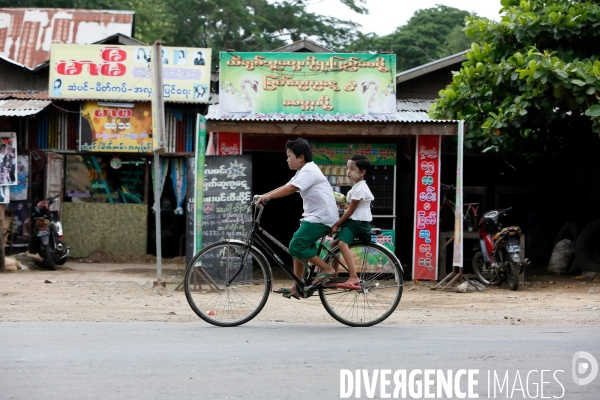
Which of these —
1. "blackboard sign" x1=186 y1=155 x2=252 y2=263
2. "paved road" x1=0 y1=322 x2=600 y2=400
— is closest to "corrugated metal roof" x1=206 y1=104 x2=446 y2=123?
"blackboard sign" x1=186 y1=155 x2=252 y2=263

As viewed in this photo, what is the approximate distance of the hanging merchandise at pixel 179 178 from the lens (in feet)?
54.0

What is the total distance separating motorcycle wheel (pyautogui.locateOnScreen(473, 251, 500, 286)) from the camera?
1208 cm

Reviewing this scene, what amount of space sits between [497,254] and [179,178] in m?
7.34

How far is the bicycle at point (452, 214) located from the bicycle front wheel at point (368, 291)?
223 inches

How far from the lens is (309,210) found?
7.11 m

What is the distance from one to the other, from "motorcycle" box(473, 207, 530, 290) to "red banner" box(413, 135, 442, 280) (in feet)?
2.29

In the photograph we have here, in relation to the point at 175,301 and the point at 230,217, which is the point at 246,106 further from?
the point at 175,301

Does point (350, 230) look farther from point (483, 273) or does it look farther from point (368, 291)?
point (483, 273)

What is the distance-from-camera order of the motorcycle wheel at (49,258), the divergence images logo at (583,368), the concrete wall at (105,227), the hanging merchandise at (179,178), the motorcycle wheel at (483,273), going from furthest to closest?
1. the hanging merchandise at (179,178)
2. the concrete wall at (105,227)
3. the motorcycle wheel at (49,258)
4. the motorcycle wheel at (483,273)
5. the divergence images logo at (583,368)

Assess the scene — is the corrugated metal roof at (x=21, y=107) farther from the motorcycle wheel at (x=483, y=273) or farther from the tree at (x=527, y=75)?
the motorcycle wheel at (x=483, y=273)

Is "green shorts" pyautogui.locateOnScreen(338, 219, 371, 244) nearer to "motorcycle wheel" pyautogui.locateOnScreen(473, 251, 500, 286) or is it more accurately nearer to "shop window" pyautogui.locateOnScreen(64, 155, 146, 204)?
"motorcycle wheel" pyautogui.locateOnScreen(473, 251, 500, 286)

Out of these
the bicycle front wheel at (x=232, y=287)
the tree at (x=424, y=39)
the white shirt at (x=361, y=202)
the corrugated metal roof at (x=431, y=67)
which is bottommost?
the bicycle front wheel at (x=232, y=287)

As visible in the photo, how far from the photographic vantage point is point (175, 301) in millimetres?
9570

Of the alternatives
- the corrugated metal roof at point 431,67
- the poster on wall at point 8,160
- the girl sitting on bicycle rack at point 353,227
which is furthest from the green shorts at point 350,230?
the corrugated metal roof at point 431,67
